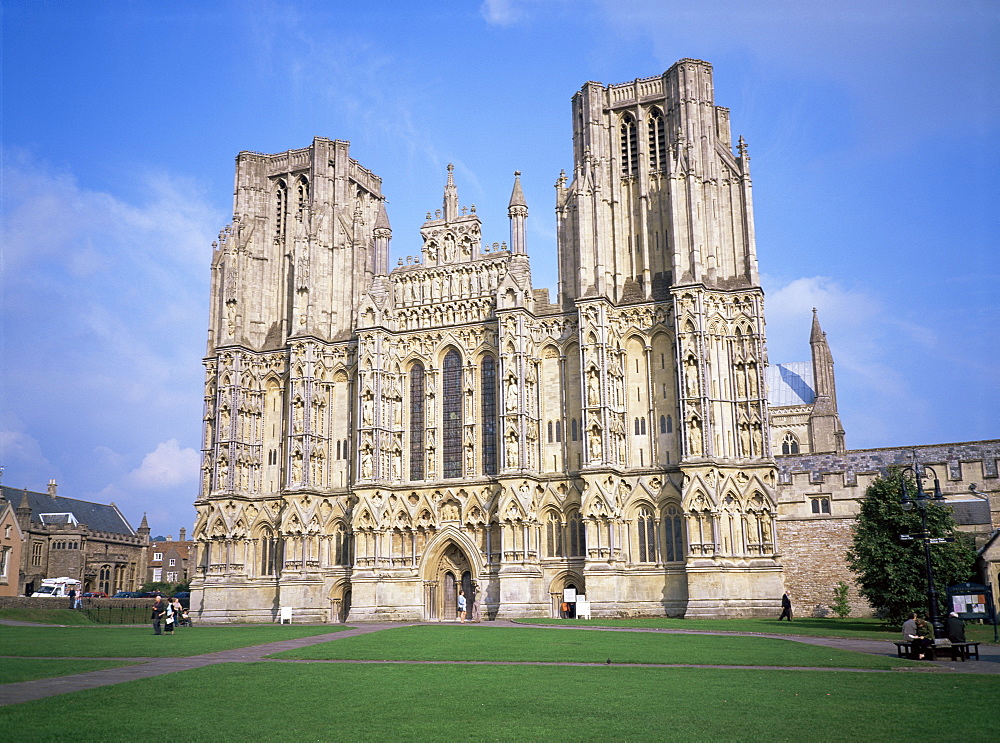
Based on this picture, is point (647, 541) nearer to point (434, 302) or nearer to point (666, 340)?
point (666, 340)

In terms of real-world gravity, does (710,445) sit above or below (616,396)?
below

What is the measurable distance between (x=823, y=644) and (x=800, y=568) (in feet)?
62.4

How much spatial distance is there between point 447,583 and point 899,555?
24.8m

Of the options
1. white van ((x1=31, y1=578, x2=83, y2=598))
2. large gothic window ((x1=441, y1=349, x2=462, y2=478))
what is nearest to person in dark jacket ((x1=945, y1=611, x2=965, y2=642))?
large gothic window ((x1=441, y1=349, x2=462, y2=478))

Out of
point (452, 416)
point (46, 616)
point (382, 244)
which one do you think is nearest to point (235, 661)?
point (452, 416)

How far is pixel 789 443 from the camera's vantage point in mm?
77812

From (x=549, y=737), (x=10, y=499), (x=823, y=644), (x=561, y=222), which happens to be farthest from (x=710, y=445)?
(x=10, y=499)

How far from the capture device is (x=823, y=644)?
1104 inches

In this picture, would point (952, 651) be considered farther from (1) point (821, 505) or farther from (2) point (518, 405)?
(2) point (518, 405)

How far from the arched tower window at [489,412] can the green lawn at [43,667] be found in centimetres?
2962

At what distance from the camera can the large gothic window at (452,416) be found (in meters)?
53.0

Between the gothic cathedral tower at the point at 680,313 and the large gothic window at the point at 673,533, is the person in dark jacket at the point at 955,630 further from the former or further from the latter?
the large gothic window at the point at 673,533

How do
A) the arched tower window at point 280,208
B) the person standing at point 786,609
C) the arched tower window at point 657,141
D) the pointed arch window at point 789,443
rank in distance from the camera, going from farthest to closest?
the pointed arch window at point 789,443
the arched tower window at point 280,208
the arched tower window at point 657,141
the person standing at point 786,609

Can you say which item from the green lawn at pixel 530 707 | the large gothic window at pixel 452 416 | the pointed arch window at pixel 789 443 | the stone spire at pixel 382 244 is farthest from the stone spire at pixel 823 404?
the green lawn at pixel 530 707
